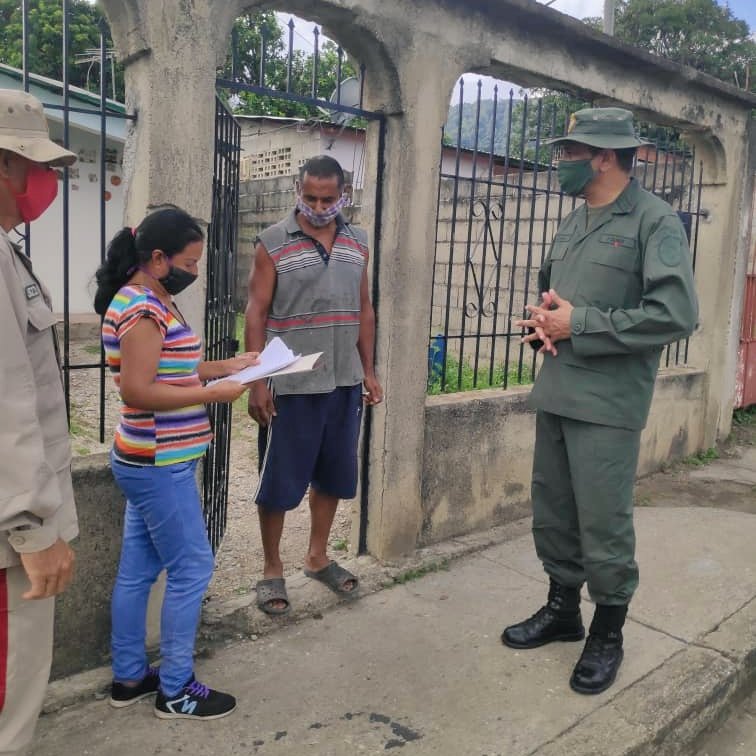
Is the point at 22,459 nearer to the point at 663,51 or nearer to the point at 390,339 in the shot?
the point at 390,339

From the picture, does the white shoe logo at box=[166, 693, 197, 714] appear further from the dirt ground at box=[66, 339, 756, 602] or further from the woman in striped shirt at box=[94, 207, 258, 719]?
the dirt ground at box=[66, 339, 756, 602]

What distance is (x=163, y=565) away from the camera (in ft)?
8.39

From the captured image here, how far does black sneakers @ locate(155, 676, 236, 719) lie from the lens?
2.60 metres

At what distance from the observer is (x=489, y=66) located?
13.4 ft

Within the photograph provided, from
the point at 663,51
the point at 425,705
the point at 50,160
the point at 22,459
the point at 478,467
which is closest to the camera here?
the point at 22,459

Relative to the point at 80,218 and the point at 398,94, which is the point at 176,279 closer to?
the point at 398,94

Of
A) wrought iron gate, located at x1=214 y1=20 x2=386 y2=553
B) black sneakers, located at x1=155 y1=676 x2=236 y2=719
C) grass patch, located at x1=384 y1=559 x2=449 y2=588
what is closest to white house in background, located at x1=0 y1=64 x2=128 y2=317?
wrought iron gate, located at x1=214 y1=20 x2=386 y2=553

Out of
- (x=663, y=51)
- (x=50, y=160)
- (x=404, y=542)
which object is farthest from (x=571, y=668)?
(x=663, y=51)

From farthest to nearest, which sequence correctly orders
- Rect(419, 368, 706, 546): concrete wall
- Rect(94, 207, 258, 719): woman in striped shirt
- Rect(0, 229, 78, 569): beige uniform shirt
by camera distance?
Rect(419, 368, 706, 546): concrete wall
Rect(94, 207, 258, 719): woman in striped shirt
Rect(0, 229, 78, 569): beige uniform shirt

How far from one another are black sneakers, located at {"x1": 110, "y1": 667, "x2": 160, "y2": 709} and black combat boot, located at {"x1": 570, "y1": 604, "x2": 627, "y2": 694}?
5.06ft

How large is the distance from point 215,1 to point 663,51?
23.0 metres

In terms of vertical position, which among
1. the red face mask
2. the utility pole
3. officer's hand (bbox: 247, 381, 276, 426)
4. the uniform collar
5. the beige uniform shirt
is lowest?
officer's hand (bbox: 247, 381, 276, 426)

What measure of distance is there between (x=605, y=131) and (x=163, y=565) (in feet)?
7.15

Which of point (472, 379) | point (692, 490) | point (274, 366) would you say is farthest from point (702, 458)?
point (274, 366)
